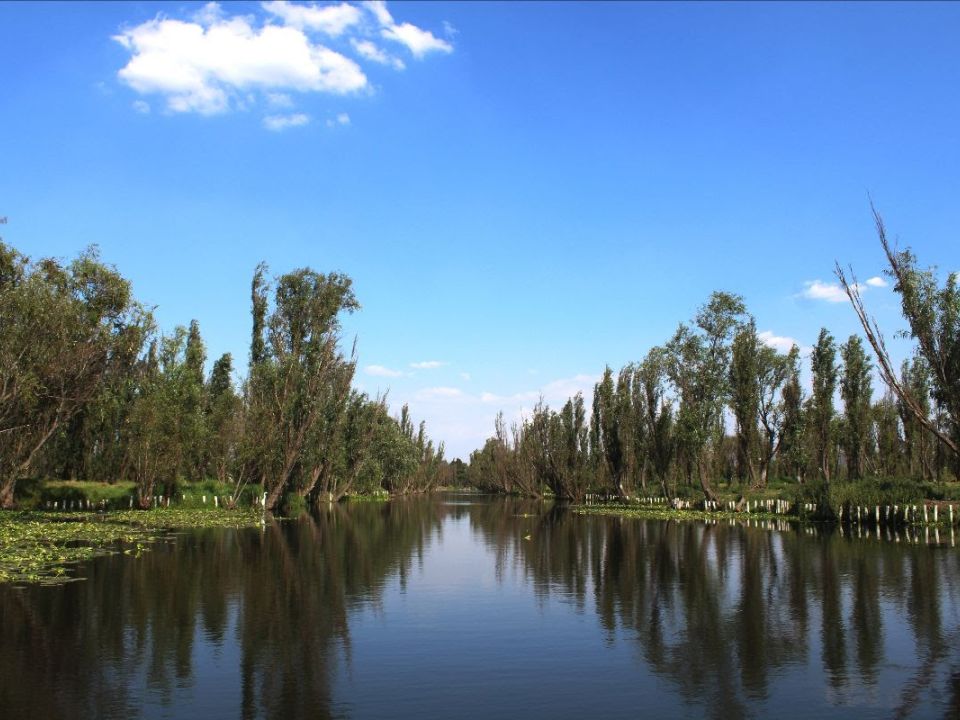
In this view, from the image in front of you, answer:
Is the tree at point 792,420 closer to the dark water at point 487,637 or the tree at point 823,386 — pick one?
the tree at point 823,386

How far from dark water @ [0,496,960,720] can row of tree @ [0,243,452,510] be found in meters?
16.8

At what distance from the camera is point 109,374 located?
48.0 m

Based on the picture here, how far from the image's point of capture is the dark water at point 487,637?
1105cm

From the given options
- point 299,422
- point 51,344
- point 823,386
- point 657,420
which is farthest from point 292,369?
point 823,386

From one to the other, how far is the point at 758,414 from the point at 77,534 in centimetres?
4416

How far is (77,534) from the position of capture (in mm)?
31469

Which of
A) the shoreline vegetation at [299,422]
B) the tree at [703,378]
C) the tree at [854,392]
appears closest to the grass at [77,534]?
the shoreline vegetation at [299,422]

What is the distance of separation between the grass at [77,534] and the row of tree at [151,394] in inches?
161

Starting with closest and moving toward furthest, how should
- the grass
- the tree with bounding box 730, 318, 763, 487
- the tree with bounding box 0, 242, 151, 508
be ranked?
the grass
the tree with bounding box 0, 242, 151, 508
the tree with bounding box 730, 318, 763, 487

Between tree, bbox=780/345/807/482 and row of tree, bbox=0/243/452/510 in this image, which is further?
tree, bbox=780/345/807/482

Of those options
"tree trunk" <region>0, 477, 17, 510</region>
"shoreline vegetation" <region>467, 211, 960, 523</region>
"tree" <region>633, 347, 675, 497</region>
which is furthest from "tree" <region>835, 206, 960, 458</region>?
"tree trunk" <region>0, 477, 17, 510</region>

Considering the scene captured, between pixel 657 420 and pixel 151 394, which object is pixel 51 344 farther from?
pixel 657 420

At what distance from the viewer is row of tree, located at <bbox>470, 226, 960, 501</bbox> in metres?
35.5

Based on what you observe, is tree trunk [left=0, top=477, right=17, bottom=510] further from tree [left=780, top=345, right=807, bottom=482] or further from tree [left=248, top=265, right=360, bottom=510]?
tree [left=780, top=345, right=807, bottom=482]
